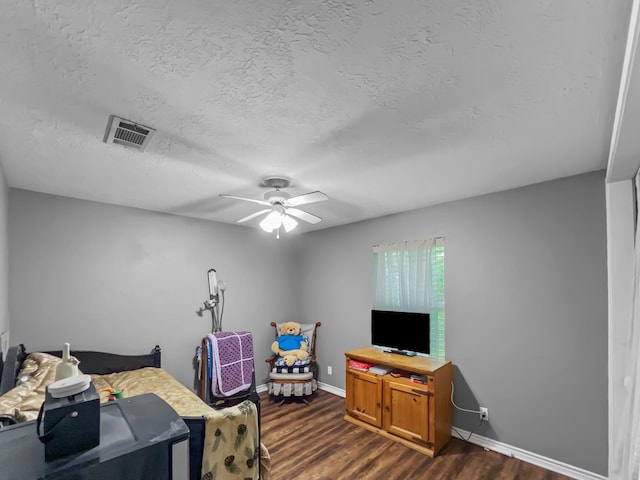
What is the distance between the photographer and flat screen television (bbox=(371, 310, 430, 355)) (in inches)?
136

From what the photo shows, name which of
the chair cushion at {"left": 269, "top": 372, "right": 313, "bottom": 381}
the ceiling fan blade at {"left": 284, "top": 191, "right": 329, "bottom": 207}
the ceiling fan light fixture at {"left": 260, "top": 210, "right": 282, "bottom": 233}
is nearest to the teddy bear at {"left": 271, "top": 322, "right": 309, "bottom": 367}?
the chair cushion at {"left": 269, "top": 372, "right": 313, "bottom": 381}

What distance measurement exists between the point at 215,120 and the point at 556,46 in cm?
158

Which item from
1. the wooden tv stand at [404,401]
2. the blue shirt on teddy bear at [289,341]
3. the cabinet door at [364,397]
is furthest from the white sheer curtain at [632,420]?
the blue shirt on teddy bear at [289,341]

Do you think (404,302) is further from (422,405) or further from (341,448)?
(341,448)

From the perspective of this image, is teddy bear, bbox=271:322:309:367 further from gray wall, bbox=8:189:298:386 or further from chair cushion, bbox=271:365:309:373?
gray wall, bbox=8:189:298:386

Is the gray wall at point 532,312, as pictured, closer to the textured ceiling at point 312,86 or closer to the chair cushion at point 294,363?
the textured ceiling at point 312,86

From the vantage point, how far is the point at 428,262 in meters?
3.57

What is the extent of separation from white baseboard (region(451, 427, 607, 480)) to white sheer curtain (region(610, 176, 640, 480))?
1.66ft

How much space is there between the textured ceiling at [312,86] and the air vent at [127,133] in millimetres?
54

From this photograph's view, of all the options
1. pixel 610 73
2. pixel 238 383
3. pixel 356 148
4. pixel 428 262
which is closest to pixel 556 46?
pixel 610 73

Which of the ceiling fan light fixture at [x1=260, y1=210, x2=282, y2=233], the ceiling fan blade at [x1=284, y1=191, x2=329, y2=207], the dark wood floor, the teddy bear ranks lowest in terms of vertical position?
the dark wood floor

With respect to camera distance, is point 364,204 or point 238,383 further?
point 238,383

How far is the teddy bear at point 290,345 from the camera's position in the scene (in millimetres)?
4227

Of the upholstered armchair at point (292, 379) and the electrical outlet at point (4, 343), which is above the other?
the electrical outlet at point (4, 343)
